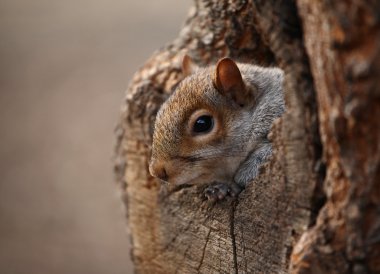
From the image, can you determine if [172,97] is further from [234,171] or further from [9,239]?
[9,239]

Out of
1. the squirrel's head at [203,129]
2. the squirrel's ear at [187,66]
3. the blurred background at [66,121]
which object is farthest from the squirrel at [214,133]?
the blurred background at [66,121]

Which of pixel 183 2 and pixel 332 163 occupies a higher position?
pixel 183 2

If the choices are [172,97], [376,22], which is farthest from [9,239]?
[376,22]

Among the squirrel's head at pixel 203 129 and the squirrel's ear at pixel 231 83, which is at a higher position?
the squirrel's ear at pixel 231 83

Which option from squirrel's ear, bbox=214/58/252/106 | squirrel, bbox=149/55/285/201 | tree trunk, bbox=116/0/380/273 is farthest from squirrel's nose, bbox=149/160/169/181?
squirrel's ear, bbox=214/58/252/106

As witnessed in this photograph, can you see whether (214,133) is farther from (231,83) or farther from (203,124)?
(231,83)

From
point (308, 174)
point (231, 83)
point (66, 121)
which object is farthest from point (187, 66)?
point (66, 121)

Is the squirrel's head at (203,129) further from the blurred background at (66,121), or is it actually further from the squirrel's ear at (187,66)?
the blurred background at (66,121)
